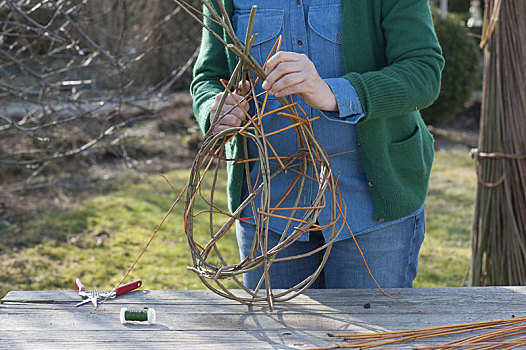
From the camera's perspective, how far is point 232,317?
139 cm

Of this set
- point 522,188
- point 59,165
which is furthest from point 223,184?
point 522,188

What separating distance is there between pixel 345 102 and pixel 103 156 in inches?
221

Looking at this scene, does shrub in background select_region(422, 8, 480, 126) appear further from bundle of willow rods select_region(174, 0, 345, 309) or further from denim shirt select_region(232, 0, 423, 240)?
bundle of willow rods select_region(174, 0, 345, 309)

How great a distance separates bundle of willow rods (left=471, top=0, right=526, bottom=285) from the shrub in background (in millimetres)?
4771

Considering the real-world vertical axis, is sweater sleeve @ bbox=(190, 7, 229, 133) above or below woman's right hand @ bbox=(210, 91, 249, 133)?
above

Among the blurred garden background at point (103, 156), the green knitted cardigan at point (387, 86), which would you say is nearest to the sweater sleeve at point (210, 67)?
the green knitted cardigan at point (387, 86)

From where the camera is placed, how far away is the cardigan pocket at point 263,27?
157 cm

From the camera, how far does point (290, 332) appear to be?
1302 millimetres

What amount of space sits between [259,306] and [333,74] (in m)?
0.60

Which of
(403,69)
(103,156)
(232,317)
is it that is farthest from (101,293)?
(103,156)

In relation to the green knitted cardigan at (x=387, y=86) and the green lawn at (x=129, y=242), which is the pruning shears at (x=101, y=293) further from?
Answer: the green lawn at (x=129, y=242)

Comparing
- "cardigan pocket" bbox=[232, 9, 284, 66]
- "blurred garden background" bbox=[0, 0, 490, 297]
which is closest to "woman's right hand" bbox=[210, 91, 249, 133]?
"cardigan pocket" bbox=[232, 9, 284, 66]

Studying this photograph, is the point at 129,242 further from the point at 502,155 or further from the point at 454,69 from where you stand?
the point at 454,69

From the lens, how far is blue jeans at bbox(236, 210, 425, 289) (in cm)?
160
